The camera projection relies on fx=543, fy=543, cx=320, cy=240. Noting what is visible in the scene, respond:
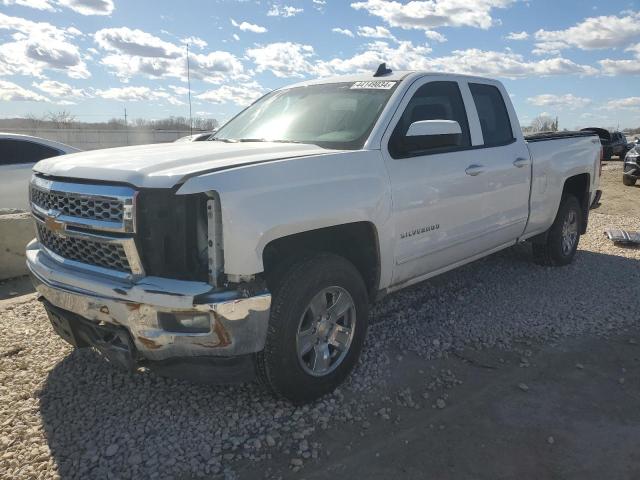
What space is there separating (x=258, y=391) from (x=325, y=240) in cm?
104

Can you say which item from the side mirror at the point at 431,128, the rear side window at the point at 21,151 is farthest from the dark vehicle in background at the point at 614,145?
the side mirror at the point at 431,128

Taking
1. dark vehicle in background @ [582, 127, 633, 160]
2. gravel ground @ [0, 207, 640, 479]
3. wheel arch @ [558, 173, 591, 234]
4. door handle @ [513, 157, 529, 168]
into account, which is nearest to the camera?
gravel ground @ [0, 207, 640, 479]

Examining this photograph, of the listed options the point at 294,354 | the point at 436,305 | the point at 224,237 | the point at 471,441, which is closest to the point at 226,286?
the point at 224,237

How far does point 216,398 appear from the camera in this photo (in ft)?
10.9

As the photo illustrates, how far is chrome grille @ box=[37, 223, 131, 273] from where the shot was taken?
2.77 m

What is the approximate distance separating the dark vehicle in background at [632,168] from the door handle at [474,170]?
581 inches

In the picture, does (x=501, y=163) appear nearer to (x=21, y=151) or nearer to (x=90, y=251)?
(x=90, y=251)

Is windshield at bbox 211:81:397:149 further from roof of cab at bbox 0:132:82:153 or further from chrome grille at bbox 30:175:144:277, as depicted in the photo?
roof of cab at bbox 0:132:82:153

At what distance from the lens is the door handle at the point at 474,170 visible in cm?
424

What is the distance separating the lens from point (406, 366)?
12.4ft

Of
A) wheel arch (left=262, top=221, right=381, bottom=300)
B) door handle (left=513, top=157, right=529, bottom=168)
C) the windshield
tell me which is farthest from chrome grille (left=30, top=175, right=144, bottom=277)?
door handle (left=513, top=157, right=529, bottom=168)

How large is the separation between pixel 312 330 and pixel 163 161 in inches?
50.9

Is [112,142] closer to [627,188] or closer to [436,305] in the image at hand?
[627,188]

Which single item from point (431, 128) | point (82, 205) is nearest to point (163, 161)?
point (82, 205)
